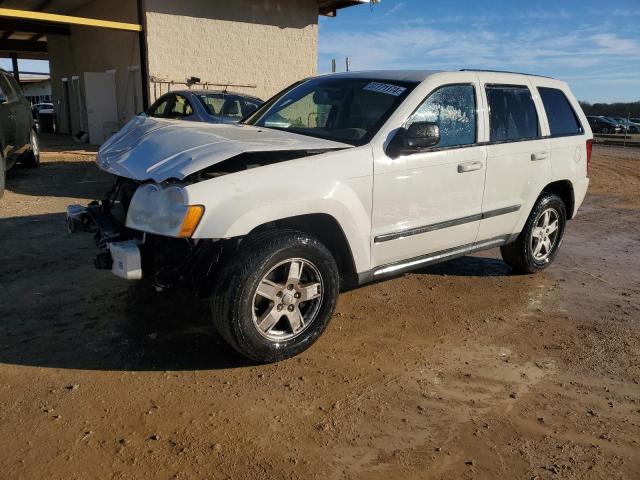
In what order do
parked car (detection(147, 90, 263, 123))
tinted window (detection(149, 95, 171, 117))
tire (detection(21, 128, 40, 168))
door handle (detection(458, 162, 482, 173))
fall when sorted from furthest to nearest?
1. tinted window (detection(149, 95, 171, 117))
2. tire (detection(21, 128, 40, 168))
3. parked car (detection(147, 90, 263, 123))
4. door handle (detection(458, 162, 482, 173))

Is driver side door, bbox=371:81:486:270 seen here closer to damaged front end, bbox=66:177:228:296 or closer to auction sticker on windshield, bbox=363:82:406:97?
auction sticker on windshield, bbox=363:82:406:97

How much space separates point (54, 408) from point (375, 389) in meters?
1.78

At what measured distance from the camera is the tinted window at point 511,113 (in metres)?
4.74

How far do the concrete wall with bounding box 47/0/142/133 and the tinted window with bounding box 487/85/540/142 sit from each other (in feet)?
42.3

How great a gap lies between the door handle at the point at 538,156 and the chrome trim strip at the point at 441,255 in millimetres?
751

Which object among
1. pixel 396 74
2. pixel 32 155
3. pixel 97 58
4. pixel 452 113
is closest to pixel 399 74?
pixel 396 74

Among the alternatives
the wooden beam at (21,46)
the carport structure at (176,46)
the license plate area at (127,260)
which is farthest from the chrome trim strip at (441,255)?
the wooden beam at (21,46)

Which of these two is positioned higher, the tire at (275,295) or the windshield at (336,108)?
the windshield at (336,108)

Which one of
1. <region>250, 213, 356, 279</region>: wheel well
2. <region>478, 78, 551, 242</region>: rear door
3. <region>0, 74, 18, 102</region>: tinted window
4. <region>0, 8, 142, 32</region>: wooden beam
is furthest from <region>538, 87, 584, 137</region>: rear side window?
<region>0, 8, 142, 32</region>: wooden beam

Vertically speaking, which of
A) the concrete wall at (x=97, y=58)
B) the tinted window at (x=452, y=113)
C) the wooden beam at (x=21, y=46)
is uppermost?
the wooden beam at (x=21, y=46)

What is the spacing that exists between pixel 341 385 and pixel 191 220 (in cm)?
131

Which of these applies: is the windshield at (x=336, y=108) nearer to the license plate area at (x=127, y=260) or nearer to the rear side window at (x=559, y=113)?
the license plate area at (x=127, y=260)

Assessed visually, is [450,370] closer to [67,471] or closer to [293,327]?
[293,327]

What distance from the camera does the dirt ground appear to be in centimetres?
268
